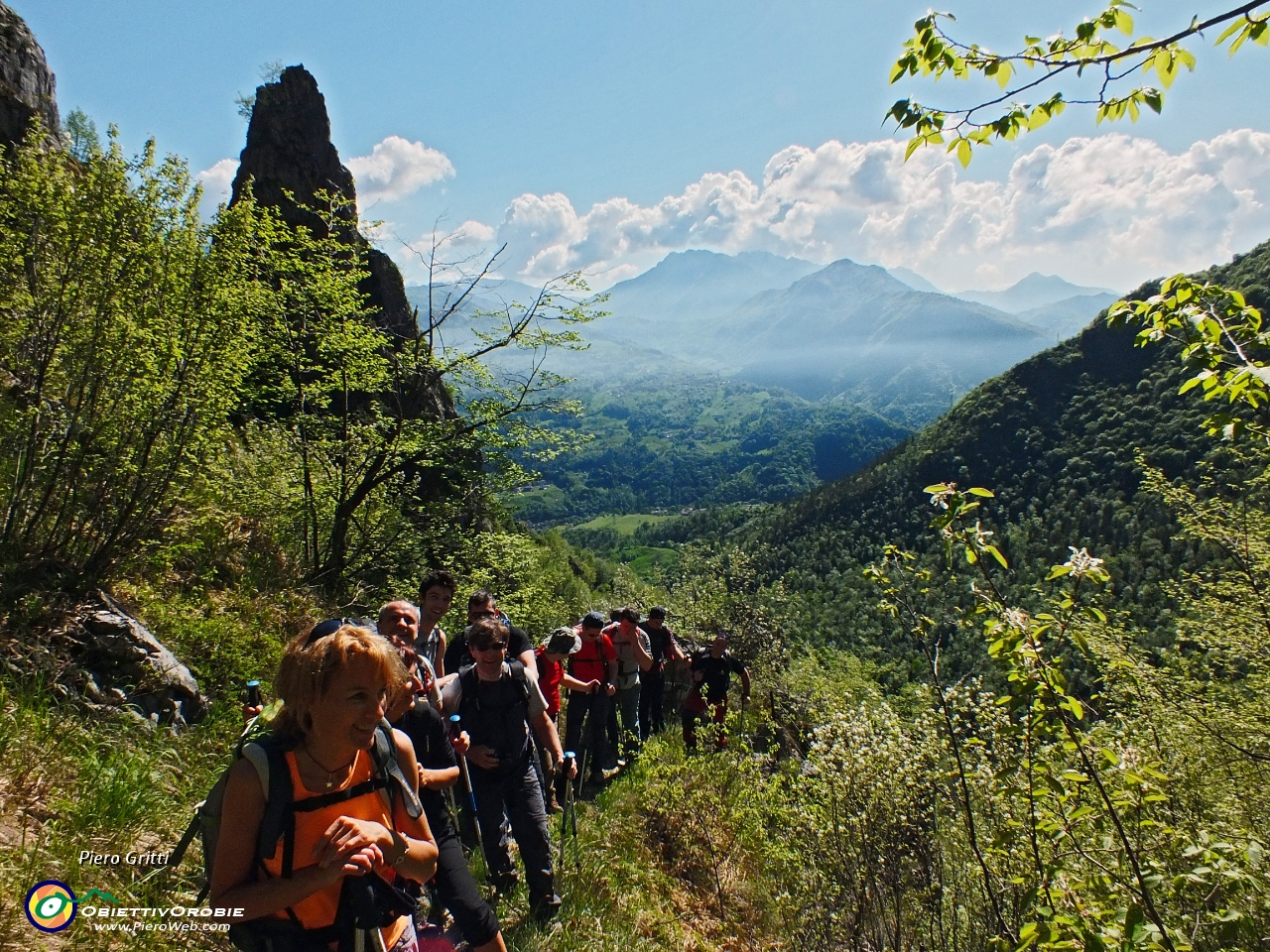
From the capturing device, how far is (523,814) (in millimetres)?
4359

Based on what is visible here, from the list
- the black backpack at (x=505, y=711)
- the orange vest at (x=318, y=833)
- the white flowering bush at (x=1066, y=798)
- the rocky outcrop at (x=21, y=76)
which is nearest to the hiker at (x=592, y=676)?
the black backpack at (x=505, y=711)

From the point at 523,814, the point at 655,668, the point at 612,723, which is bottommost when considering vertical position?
the point at 612,723

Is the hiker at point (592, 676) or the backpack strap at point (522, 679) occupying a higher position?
the backpack strap at point (522, 679)

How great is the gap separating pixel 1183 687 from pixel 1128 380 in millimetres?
117774

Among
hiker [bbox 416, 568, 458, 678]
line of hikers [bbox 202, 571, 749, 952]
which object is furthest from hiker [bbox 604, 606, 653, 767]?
line of hikers [bbox 202, 571, 749, 952]

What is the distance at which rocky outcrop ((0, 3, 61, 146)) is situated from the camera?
1488cm

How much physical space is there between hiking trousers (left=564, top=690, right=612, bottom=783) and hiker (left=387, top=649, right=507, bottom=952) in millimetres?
2798

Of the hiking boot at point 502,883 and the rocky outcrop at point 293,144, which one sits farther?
the rocky outcrop at point 293,144

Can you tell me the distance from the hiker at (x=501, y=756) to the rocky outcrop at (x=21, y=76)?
19.6 metres

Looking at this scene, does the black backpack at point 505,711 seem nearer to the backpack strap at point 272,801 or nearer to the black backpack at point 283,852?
the black backpack at point 283,852

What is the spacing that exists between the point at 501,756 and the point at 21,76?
2542 cm

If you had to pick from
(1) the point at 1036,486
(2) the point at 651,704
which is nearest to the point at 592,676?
(2) the point at 651,704

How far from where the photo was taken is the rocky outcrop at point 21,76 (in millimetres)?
14883

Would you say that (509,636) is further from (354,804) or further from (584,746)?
(584,746)
